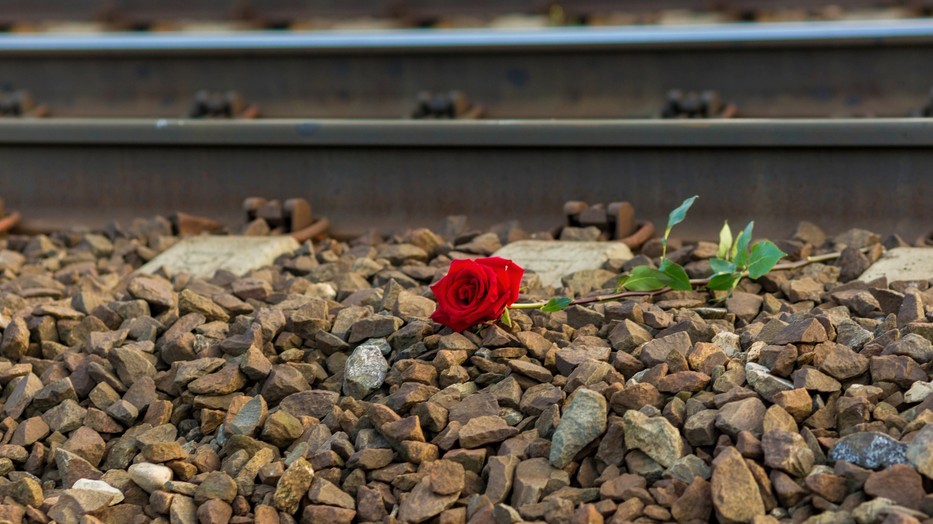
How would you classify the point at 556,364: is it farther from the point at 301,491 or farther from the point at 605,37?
the point at 605,37

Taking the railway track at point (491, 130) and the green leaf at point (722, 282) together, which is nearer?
the green leaf at point (722, 282)

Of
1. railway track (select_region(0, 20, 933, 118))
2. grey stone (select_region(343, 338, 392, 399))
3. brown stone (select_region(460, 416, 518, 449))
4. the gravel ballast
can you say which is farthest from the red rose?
railway track (select_region(0, 20, 933, 118))

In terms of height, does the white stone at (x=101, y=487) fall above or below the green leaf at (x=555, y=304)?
below

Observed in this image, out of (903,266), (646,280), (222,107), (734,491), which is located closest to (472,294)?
(646,280)

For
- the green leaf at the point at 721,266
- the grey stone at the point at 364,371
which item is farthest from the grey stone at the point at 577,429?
the green leaf at the point at 721,266

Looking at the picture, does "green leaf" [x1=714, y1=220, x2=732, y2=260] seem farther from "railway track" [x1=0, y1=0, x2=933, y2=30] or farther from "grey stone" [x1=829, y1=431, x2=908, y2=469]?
"railway track" [x1=0, y1=0, x2=933, y2=30]

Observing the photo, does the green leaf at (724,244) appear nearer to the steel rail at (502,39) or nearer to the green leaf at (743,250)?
the green leaf at (743,250)

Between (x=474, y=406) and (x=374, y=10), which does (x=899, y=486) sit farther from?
(x=374, y=10)
